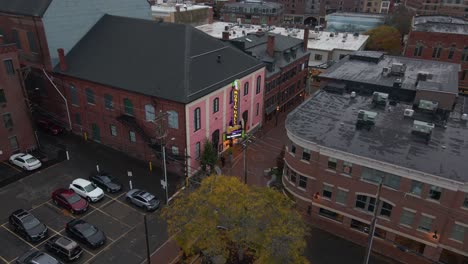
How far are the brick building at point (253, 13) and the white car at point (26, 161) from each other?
102 meters

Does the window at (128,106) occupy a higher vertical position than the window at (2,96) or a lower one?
lower

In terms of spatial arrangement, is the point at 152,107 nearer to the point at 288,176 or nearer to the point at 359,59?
the point at 288,176

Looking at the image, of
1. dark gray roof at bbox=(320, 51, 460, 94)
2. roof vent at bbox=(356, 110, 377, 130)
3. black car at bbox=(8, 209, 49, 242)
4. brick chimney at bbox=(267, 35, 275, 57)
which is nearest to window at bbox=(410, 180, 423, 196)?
roof vent at bbox=(356, 110, 377, 130)

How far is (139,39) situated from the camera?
151ft

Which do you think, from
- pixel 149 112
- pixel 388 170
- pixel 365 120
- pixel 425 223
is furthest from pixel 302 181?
pixel 149 112

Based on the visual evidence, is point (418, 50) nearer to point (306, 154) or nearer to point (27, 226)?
point (306, 154)

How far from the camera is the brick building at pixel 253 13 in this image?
131 meters

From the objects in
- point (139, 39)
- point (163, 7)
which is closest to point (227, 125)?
point (139, 39)

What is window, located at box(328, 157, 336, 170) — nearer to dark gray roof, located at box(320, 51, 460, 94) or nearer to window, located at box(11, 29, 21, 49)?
dark gray roof, located at box(320, 51, 460, 94)

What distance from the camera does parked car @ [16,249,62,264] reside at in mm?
27719

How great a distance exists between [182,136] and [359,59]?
121 feet

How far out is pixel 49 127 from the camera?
49.9 metres

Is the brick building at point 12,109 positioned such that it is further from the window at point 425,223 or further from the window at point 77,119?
the window at point 425,223

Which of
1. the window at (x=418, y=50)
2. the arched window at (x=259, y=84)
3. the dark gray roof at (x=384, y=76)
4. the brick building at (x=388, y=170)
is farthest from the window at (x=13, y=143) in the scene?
the window at (x=418, y=50)
